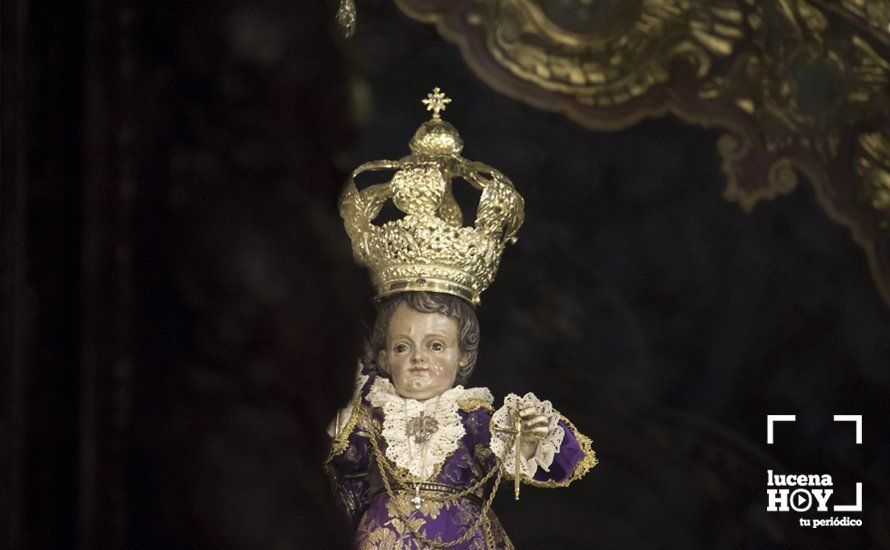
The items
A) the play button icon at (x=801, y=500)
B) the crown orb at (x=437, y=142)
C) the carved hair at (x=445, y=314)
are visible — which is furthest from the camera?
the play button icon at (x=801, y=500)

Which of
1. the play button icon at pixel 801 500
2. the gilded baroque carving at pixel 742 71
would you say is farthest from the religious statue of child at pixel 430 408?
the play button icon at pixel 801 500

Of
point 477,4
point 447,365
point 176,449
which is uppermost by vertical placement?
point 477,4

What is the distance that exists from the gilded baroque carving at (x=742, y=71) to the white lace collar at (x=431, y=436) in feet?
2.26

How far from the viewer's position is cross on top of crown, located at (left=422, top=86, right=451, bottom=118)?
2547mm

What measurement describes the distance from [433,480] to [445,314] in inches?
11.5

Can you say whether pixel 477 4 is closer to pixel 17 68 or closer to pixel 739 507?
pixel 739 507

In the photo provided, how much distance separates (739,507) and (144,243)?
2.35 m

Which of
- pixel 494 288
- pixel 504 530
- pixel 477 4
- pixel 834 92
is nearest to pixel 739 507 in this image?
pixel 504 530

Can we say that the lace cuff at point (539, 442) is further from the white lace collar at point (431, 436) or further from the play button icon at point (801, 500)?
the play button icon at point (801, 500)

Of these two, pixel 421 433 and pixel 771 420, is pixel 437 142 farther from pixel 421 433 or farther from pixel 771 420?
pixel 771 420

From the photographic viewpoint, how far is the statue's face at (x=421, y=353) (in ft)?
7.57

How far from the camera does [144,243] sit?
32 cm

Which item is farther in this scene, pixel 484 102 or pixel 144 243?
pixel 484 102

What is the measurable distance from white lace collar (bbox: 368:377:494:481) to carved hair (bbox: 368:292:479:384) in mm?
70
